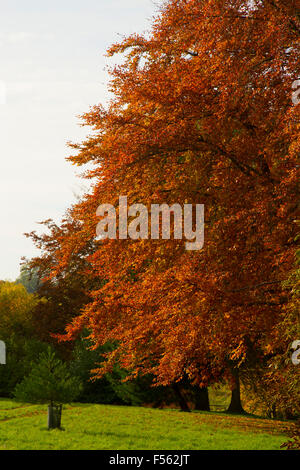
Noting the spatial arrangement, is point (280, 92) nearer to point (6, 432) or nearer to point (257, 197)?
point (257, 197)

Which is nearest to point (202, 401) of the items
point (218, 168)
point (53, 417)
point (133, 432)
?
point (133, 432)

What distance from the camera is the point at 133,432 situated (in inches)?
613

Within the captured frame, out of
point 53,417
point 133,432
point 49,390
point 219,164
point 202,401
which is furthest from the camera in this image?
point 202,401

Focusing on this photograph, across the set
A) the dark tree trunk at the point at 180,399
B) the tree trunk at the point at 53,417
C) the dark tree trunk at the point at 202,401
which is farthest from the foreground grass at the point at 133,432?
the dark tree trunk at the point at 202,401

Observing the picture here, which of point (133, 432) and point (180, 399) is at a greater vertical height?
A: point (133, 432)

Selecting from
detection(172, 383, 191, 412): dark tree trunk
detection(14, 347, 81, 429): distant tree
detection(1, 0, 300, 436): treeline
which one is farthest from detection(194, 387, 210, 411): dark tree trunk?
detection(1, 0, 300, 436): treeline

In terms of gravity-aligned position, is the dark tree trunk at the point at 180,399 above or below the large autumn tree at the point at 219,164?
below

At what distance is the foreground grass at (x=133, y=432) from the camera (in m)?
13.8

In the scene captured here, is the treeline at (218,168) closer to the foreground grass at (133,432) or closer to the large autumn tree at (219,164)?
the large autumn tree at (219,164)

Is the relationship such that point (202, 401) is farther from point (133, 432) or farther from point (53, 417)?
point (53, 417)

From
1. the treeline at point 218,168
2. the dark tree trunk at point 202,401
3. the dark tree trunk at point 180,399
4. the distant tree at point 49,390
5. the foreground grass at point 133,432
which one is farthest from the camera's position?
the dark tree trunk at point 202,401

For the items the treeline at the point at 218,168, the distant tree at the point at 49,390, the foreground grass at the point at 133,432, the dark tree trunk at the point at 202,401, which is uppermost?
the treeline at the point at 218,168

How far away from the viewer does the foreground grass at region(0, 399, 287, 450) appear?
45.1 ft
